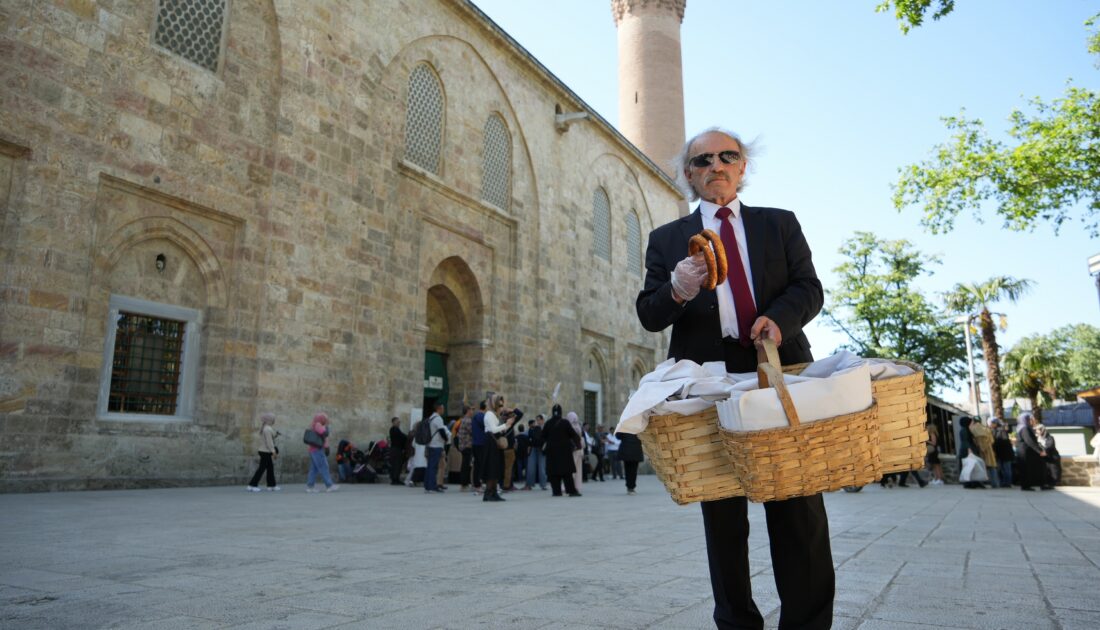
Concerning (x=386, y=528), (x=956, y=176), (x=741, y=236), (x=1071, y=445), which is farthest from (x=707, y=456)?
(x=1071, y=445)

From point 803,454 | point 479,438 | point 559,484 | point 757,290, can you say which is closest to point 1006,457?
point 559,484

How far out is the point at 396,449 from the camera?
14.3 metres

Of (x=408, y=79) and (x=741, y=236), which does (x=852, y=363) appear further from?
(x=408, y=79)

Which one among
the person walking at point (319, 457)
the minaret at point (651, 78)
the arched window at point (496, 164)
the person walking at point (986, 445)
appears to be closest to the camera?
the person walking at point (319, 457)

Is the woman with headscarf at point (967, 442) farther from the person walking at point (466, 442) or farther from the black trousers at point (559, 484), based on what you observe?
the person walking at point (466, 442)

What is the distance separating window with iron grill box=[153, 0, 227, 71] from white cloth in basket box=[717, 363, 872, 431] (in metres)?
12.9

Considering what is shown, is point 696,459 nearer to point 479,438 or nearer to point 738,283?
point 738,283

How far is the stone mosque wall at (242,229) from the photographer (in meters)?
9.88

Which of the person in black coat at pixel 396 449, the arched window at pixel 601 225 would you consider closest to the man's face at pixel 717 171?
the person in black coat at pixel 396 449

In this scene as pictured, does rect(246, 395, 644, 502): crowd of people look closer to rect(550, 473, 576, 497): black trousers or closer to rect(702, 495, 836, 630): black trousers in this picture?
rect(550, 473, 576, 497): black trousers

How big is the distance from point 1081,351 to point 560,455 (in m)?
55.1

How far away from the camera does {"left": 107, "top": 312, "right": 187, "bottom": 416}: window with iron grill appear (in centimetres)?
1098

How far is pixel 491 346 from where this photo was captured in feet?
61.4

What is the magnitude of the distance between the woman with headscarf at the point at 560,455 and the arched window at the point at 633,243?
643 inches
